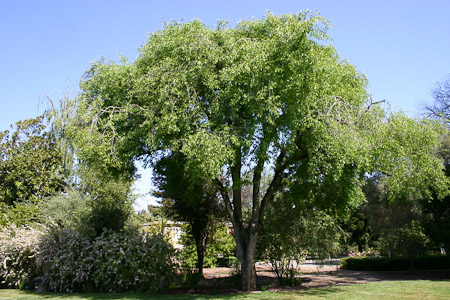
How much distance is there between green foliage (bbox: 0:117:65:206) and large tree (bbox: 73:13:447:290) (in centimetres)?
1605

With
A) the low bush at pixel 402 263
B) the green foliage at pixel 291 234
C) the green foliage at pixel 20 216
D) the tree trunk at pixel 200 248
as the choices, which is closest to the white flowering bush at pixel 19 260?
the green foliage at pixel 20 216

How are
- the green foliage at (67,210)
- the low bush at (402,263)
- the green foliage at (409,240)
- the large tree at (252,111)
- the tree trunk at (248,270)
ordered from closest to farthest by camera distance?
the large tree at (252,111) → the tree trunk at (248,270) → the green foliage at (67,210) → the green foliage at (409,240) → the low bush at (402,263)

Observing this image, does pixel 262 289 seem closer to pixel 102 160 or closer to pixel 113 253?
pixel 113 253

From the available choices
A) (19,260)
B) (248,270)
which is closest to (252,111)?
(248,270)

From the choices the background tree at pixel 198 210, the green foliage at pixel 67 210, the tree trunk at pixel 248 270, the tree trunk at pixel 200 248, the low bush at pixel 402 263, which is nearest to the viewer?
the tree trunk at pixel 248 270

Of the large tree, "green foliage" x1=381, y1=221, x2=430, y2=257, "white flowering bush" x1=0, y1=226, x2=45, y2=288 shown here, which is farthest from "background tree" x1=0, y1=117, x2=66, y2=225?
"green foliage" x1=381, y1=221, x2=430, y2=257

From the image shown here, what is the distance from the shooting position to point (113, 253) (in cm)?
1323

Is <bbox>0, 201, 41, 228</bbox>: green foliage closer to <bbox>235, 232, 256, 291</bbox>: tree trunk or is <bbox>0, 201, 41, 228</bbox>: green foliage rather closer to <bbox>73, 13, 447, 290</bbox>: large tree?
<bbox>73, 13, 447, 290</bbox>: large tree

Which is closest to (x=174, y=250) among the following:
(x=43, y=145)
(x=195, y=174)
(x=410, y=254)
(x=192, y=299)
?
(x=192, y=299)

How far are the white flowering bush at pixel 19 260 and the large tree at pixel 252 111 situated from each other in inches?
245

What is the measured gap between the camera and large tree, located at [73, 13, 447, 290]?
9.80 m

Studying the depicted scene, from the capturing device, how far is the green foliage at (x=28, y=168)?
25516 mm

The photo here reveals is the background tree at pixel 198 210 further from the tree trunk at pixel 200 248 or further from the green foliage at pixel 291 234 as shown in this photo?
the green foliage at pixel 291 234

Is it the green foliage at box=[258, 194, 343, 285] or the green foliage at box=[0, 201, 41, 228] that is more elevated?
the green foliage at box=[0, 201, 41, 228]
